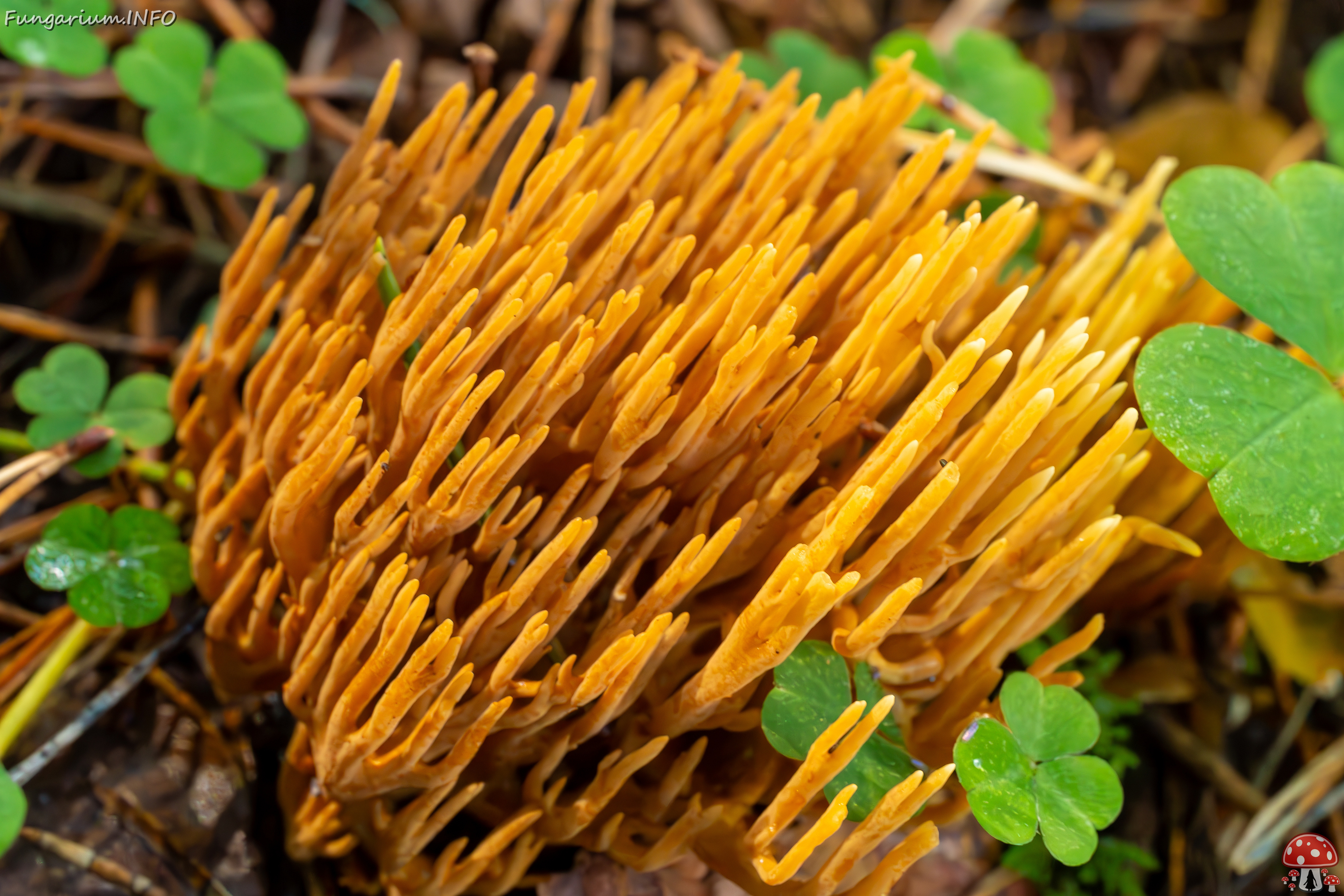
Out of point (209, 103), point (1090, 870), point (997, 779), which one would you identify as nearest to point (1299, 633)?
A: point (1090, 870)

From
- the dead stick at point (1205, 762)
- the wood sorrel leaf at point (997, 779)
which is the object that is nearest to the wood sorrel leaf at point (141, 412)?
the wood sorrel leaf at point (997, 779)

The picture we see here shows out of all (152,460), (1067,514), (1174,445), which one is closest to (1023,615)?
(1067,514)

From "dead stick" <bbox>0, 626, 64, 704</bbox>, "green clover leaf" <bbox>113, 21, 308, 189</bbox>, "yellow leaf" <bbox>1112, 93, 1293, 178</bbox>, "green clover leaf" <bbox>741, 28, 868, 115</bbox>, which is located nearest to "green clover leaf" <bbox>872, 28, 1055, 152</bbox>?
"green clover leaf" <bbox>741, 28, 868, 115</bbox>

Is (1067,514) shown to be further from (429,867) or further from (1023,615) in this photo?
(429,867)

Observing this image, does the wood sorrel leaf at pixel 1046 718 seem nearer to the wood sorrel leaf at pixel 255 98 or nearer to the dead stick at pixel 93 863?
the dead stick at pixel 93 863

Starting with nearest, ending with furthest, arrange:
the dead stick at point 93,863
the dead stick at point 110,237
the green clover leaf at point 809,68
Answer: the dead stick at point 93,863, the dead stick at point 110,237, the green clover leaf at point 809,68

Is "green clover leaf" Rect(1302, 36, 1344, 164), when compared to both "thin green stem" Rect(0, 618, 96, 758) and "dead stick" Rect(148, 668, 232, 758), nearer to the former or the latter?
"dead stick" Rect(148, 668, 232, 758)

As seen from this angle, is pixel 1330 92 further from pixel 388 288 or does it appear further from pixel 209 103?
pixel 209 103
